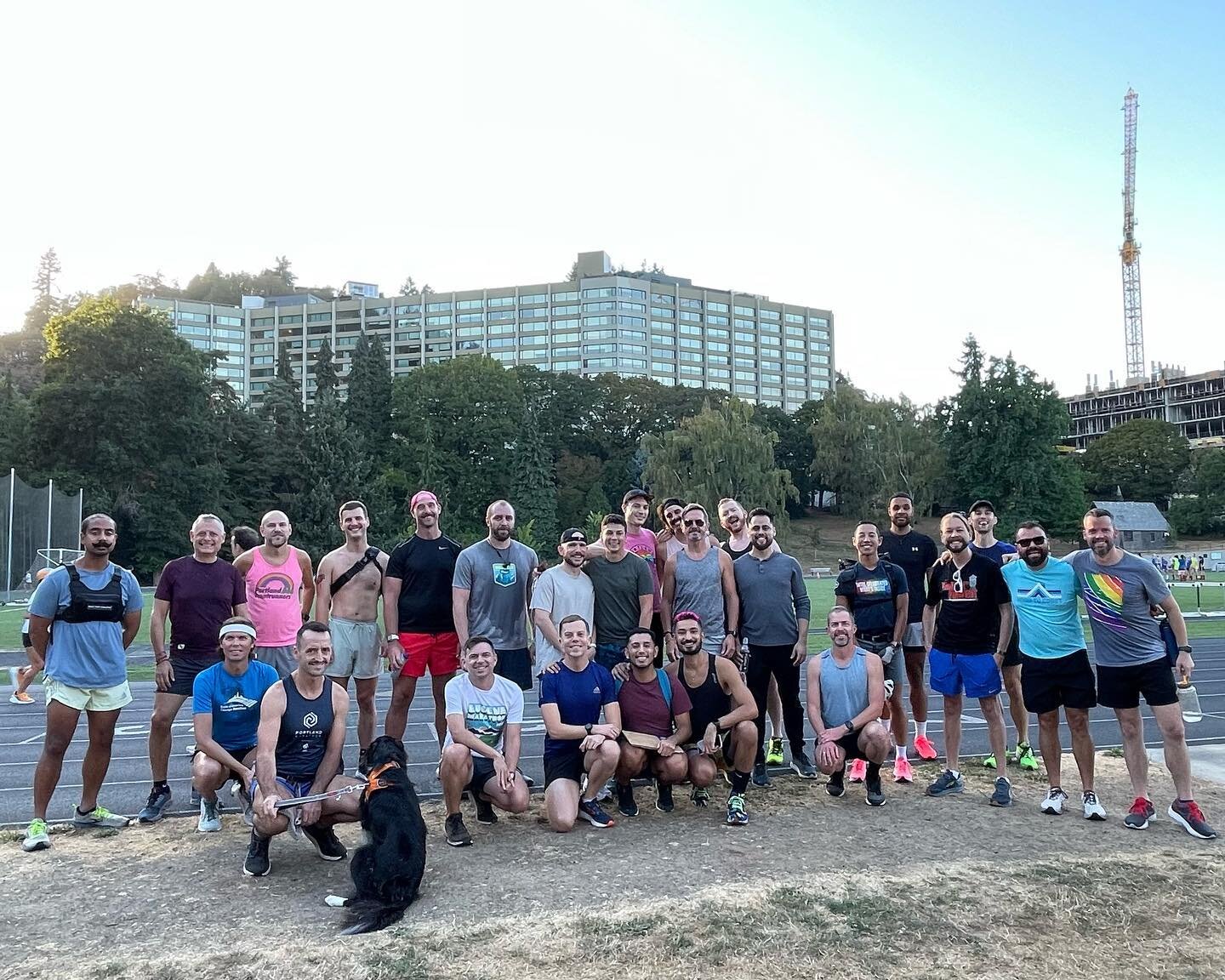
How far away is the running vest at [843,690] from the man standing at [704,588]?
60 centimetres

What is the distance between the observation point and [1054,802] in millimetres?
6305

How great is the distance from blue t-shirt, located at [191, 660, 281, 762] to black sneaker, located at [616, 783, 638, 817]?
2345 millimetres

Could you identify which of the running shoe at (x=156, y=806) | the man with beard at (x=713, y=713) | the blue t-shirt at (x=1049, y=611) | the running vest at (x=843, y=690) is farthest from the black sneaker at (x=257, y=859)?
the blue t-shirt at (x=1049, y=611)

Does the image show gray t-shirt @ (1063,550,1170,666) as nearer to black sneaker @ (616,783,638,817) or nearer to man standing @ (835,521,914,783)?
man standing @ (835,521,914,783)

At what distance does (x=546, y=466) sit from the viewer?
63969 millimetres

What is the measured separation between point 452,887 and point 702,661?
2.24 m

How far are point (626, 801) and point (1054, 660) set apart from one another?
2969mm

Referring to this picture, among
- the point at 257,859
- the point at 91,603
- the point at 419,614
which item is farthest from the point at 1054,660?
the point at 91,603

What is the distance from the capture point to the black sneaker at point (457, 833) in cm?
565

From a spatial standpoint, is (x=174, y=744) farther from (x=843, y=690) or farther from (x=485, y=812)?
(x=843, y=690)

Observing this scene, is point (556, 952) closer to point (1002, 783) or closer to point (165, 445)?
point (1002, 783)

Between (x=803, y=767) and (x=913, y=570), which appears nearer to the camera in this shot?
(x=803, y=767)

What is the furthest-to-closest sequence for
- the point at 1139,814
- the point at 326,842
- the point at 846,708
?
the point at 846,708 < the point at 1139,814 < the point at 326,842

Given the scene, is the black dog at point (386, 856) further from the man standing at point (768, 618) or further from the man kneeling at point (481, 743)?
the man standing at point (768, 618)
